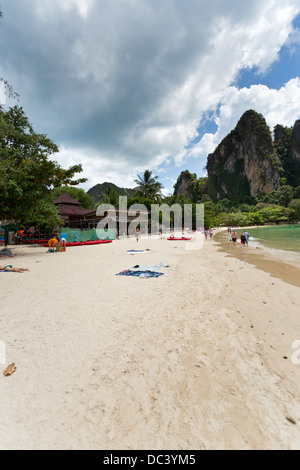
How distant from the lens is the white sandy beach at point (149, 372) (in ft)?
5.61

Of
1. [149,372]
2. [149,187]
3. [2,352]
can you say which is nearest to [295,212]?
[149,187]

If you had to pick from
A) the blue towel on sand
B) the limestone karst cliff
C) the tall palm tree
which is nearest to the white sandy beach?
the blue towel on sand

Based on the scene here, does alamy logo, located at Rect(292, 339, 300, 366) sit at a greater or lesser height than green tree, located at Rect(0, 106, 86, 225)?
lesser

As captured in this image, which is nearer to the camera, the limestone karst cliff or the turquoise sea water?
the turquoise sea water

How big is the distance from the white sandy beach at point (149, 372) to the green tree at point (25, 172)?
10549 mm

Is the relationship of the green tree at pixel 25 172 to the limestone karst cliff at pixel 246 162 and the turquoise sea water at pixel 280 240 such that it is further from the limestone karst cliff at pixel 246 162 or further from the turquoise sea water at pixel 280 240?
the limestone karst cliff at pixel 246 162

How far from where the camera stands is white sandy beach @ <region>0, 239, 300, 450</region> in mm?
1710

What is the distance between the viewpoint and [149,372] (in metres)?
2.50

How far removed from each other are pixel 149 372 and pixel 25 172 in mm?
14948

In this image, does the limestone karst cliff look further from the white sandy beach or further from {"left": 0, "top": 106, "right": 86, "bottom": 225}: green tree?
the white sandy beach

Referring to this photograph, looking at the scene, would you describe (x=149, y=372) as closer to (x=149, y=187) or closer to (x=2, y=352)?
(x=2, y=352)

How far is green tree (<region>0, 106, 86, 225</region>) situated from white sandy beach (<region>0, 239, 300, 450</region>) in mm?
10549

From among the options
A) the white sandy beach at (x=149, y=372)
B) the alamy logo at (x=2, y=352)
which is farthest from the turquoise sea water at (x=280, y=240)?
the alamy logo at (x=2, y=352)

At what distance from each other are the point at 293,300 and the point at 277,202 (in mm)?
109315
